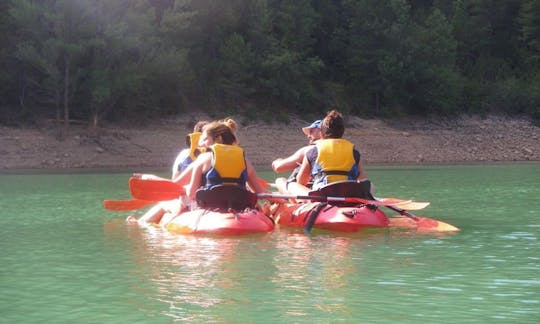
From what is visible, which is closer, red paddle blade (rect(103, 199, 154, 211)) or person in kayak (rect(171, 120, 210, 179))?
person in kayak (rect(171, 120, 210, 179))

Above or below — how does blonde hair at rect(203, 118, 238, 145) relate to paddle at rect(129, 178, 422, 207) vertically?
above

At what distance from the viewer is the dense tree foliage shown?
33.6 m

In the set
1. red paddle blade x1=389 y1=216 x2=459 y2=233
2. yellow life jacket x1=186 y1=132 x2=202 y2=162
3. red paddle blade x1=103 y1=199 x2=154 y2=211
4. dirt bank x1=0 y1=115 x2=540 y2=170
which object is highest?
yellow life jacket x1=186 y1=132 x2=202 y2=162

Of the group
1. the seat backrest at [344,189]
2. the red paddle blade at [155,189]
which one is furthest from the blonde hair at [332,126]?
the red paddle blade at [155,189]

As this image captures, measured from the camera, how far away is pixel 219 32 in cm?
3925

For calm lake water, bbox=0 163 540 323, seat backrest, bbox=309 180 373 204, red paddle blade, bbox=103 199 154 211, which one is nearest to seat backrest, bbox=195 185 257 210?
calm lake water, bbox=0 163 540 323

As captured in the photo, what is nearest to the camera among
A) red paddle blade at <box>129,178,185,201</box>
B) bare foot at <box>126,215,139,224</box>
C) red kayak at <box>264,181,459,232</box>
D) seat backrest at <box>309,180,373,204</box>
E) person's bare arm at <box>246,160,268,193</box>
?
red kayak at <box>264,181,459,232</box>

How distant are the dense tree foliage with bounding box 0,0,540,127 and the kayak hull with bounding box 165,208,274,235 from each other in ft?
75.5

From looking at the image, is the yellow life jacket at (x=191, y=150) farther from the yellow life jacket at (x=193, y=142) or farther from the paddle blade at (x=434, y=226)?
the paddle blade at (x=434, y=226)

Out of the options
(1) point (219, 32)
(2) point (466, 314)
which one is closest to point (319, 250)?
(2) point (466, 314)

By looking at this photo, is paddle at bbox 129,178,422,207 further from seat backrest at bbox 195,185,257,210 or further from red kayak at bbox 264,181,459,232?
seat backrest at bbox 195,185,257,210

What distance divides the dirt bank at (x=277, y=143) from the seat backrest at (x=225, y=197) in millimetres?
21025

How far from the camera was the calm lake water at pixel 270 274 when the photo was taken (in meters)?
6.11

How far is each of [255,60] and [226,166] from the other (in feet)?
94.8
